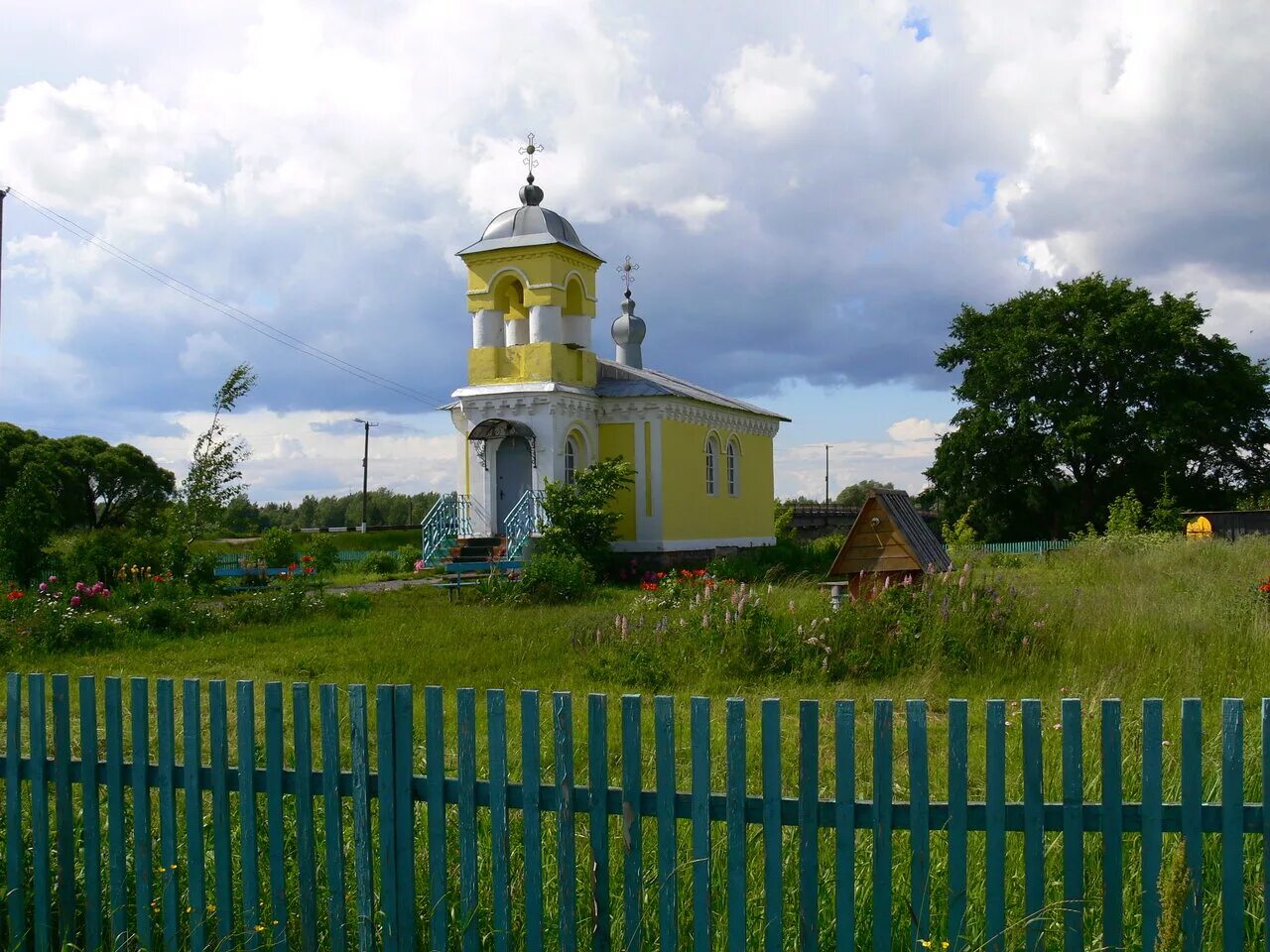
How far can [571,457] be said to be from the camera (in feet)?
78.0

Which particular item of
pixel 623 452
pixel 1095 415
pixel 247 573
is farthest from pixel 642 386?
pixel 1095 415

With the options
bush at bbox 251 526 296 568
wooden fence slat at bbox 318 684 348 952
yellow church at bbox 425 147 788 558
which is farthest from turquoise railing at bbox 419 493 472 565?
wooden fence slat at bbox 318 684 348 952

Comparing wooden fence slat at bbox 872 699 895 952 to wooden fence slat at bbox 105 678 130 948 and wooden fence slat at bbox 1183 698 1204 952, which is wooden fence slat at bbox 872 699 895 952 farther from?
wooden fence slat at bbox 105 678 130 948

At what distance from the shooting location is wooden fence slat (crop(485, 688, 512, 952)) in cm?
382

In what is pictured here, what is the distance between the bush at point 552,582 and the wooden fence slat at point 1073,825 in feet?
43.3

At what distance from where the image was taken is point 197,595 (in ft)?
53.5

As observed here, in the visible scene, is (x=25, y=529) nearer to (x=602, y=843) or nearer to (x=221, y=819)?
(x=221, y=819)

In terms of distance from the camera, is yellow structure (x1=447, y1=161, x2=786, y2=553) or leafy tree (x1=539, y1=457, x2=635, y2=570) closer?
leafy tree (x1=539, y1=457, x2=635, y2=570)

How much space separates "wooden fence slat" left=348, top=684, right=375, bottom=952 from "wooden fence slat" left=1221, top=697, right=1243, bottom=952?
275cm

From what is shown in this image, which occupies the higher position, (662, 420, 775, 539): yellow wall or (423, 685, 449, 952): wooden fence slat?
(662, 420, 775, 539): yellow wall

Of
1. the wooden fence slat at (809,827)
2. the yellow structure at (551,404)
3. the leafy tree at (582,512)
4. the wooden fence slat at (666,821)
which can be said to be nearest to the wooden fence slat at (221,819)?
the wooden fence slat at (666,821)

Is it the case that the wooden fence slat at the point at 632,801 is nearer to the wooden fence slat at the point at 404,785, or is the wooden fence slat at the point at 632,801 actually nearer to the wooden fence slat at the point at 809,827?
the wooden fence slat at the point at 809,827

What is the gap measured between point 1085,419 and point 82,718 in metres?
35.3

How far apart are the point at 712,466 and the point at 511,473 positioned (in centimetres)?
520
